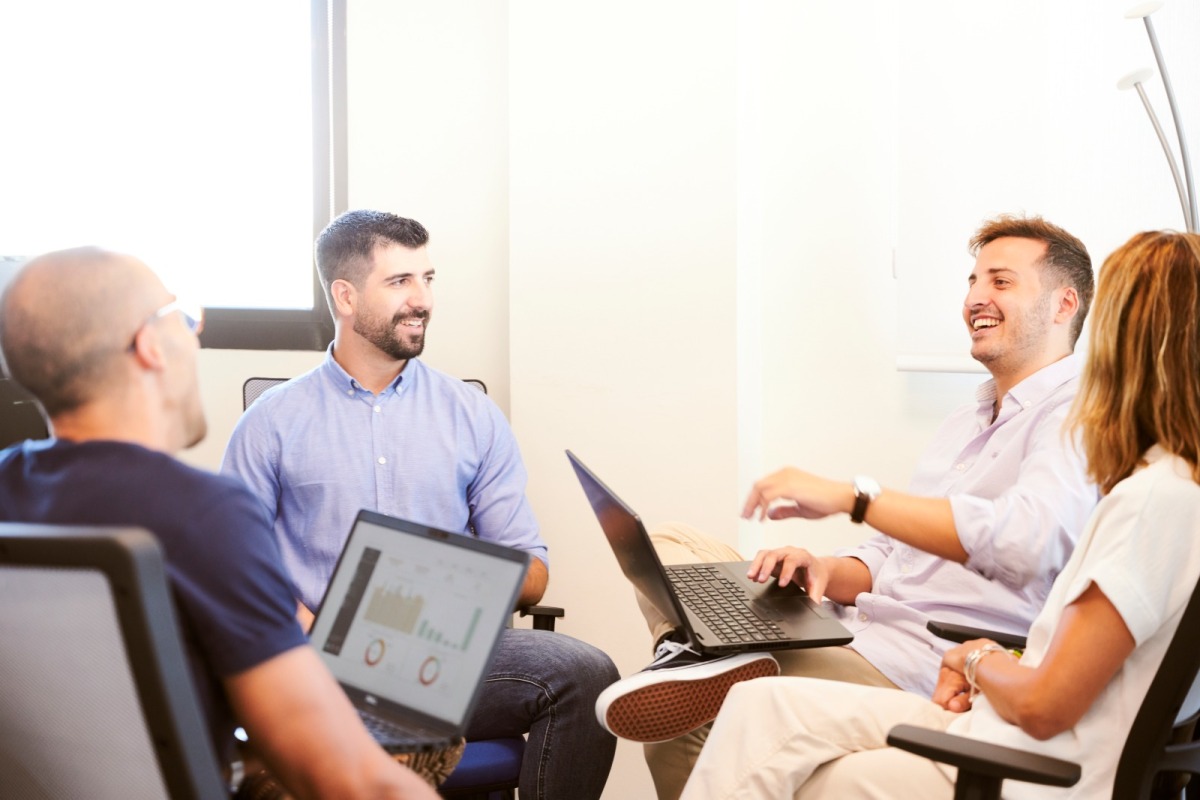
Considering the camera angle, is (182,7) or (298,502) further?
(182,7)

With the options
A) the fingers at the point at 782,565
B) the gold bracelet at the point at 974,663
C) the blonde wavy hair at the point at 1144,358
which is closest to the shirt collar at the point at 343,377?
the fingers at the point at 782,565

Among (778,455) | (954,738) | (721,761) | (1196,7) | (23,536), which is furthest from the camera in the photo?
(778,455)

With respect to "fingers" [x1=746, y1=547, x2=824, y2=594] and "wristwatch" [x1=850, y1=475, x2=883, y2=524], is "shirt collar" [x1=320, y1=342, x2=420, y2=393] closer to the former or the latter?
"fingers" [x1=746, y1=547, x2=824, y2=594]

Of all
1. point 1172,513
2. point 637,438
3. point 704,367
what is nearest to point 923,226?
point 704,367

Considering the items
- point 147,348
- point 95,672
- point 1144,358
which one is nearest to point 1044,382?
point 1144,358

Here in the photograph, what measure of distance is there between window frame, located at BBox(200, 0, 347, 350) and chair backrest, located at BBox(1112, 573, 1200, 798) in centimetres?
246

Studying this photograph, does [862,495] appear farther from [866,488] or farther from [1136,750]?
[1136,750]

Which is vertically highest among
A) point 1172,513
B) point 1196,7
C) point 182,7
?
point 182,7

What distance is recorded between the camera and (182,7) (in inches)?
123

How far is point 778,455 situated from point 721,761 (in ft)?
5.22

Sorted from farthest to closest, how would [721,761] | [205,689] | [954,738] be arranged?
[721,761]
[954,738]
[205,689]

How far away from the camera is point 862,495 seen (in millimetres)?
1793

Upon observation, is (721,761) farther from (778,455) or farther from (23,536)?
(778,455)

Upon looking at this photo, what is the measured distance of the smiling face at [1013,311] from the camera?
6.75ft
